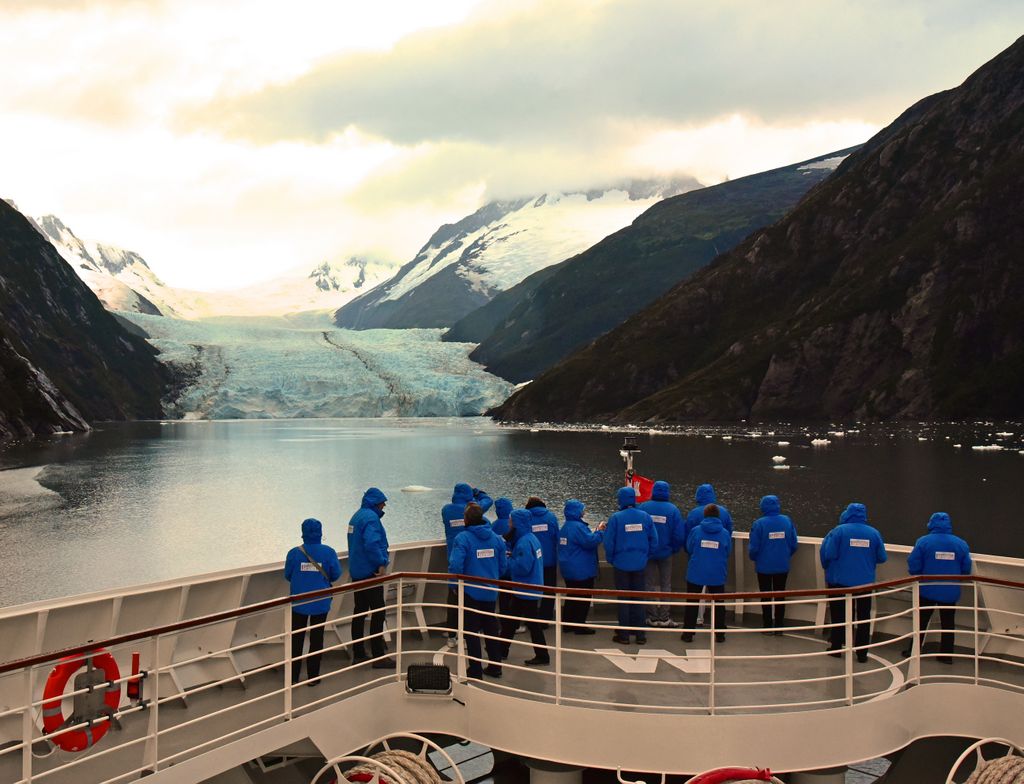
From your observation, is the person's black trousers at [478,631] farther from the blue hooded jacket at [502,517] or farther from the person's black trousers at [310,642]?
the person's black trousers at [310,642]

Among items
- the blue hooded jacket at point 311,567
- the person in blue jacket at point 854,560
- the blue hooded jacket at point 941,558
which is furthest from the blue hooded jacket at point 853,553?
the blue hooded jacket at point 311,567

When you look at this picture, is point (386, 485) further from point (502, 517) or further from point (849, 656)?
point (849, 656)

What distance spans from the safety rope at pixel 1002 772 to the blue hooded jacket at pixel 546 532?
595 centimetres

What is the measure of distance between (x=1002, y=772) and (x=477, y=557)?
5.53 m

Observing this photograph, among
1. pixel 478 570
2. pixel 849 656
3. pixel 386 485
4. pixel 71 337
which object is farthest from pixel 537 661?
pixel 71 337

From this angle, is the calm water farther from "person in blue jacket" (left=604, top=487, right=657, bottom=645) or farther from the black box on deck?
the black box on deck

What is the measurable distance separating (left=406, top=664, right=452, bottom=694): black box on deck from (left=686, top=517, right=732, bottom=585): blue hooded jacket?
409 cm

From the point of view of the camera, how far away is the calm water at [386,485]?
134 feet

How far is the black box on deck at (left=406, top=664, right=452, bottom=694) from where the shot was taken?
998 centimetres

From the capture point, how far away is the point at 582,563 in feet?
41.4

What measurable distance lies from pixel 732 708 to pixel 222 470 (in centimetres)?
7358

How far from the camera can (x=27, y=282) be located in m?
166

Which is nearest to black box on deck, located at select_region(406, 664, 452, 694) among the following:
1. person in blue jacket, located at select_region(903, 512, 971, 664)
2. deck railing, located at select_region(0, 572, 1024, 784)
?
deck railing, located at select_region(0, 572, 1024, 784)

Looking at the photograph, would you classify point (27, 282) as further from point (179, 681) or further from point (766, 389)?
point (179, 681)
